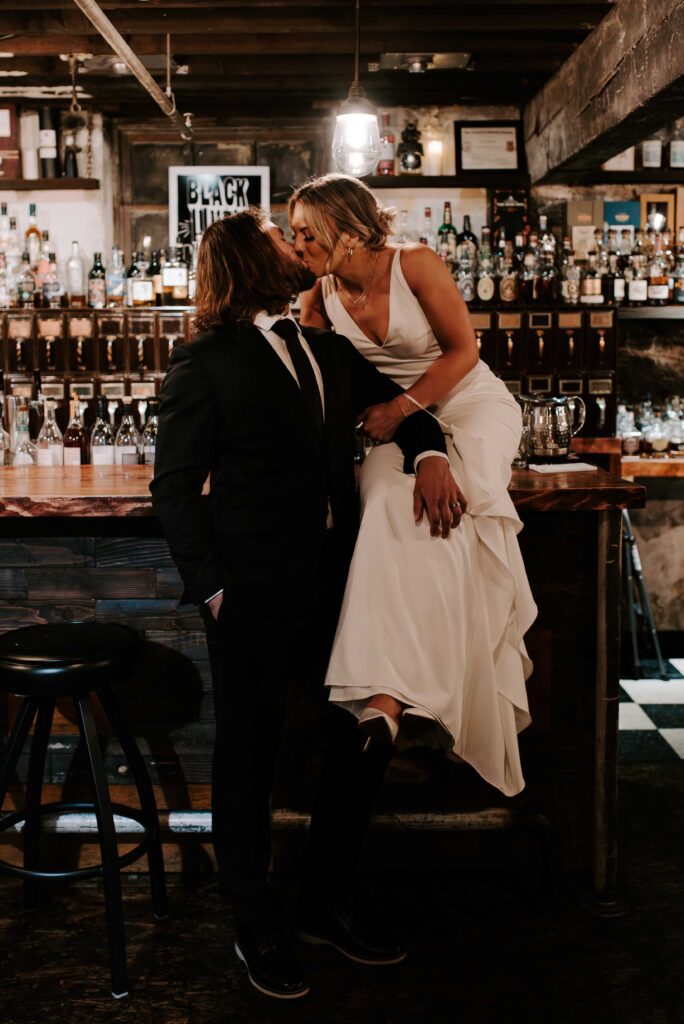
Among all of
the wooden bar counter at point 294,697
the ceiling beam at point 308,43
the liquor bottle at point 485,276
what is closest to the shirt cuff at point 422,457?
the wooden bar counter at point 294,697

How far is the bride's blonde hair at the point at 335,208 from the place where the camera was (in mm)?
2445

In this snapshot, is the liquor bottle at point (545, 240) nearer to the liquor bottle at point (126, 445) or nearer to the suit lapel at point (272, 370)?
the liquor bottle at point (126, 445)

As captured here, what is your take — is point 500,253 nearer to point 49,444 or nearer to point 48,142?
point 48,142

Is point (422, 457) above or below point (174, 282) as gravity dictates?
below

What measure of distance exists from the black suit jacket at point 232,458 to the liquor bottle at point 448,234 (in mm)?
3504

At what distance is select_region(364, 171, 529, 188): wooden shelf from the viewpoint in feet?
17.9

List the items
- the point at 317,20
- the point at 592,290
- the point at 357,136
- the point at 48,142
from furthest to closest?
the point at 48,142 → the point at 592,290 → the point at 317,20 → the point at 357,136

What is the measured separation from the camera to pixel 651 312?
5.23m

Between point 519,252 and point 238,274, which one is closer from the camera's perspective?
point 238,274

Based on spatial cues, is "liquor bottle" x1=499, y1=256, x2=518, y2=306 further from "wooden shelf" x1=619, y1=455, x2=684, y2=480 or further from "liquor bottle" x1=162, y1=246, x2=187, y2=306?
"liquor bottle" x1=162, y1=246, x2=187, y2=306

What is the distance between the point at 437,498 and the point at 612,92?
2463mm

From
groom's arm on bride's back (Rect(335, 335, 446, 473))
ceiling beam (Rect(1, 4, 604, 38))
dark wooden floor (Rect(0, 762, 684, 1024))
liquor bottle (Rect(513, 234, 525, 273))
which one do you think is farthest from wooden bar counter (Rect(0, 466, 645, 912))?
liquor bottle (Rect(513, 234, 525, 273))

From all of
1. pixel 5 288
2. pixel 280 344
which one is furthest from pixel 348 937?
pixel 5 288

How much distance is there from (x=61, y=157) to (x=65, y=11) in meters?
1.48
